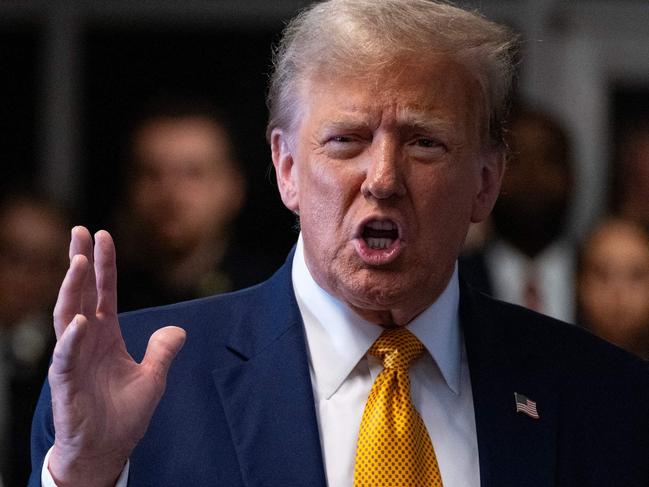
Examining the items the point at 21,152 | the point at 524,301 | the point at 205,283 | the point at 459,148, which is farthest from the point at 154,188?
the point at 459,148

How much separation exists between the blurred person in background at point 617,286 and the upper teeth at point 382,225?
216cm

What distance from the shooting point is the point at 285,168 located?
131 inches

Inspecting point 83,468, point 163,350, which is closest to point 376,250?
point 163,350

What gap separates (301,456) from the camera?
2986 millimetres

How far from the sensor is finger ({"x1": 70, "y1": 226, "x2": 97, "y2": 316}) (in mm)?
2764

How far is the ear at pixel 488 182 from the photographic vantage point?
3.37 metres

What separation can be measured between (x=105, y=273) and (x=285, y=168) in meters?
0.62

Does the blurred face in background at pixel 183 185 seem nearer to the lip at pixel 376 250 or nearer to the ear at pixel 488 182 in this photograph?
the ear at pixel 488 182

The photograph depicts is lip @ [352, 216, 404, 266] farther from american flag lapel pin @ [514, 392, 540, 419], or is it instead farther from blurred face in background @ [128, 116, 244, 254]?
blurred face in background @ [128, 116, 244, 254]

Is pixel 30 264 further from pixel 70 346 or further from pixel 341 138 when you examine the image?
pixel 70 346

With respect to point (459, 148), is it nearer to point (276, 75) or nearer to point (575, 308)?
point (276, 75)

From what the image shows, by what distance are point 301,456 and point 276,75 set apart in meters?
0.85

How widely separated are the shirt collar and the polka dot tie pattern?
6 cm

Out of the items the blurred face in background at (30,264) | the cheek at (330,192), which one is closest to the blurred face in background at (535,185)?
the blurred face in background at (30,264)
